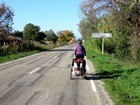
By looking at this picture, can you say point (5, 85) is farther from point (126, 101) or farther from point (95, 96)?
point (126, 101)

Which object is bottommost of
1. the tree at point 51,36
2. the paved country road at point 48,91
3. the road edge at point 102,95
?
the road edge at point 102,95

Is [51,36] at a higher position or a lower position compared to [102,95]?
higher

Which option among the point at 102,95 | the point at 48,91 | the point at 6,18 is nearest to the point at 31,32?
the point at 6,18

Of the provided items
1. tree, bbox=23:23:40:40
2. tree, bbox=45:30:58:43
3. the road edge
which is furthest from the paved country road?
tree, bbox=45:30:58:43

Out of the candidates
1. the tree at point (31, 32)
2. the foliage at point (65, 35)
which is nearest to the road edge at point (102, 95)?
the tree at point (31, 32)

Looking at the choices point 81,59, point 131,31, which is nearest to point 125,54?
point 131,31

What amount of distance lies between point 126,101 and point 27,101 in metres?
3.14

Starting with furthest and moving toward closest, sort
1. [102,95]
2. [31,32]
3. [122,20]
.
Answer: [31,32]
[122,20]
[102,95]

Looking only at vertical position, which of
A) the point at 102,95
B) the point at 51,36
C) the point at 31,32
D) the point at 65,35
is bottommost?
the point at 102,95

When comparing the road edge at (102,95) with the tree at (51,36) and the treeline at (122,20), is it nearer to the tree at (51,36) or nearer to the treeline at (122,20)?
the treeline at (122,20)

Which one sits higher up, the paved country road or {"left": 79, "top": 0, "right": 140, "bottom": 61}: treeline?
{"left": 79, "top": 0, "right": 140, "bottom": 61}: treeline

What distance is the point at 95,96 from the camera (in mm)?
12109

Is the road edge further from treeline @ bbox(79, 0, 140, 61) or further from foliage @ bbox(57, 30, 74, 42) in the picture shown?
foliage @ bbox(57, 30, 74, 42)

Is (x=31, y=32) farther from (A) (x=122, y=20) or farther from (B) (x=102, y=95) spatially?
(B) (x=102, y=95)
